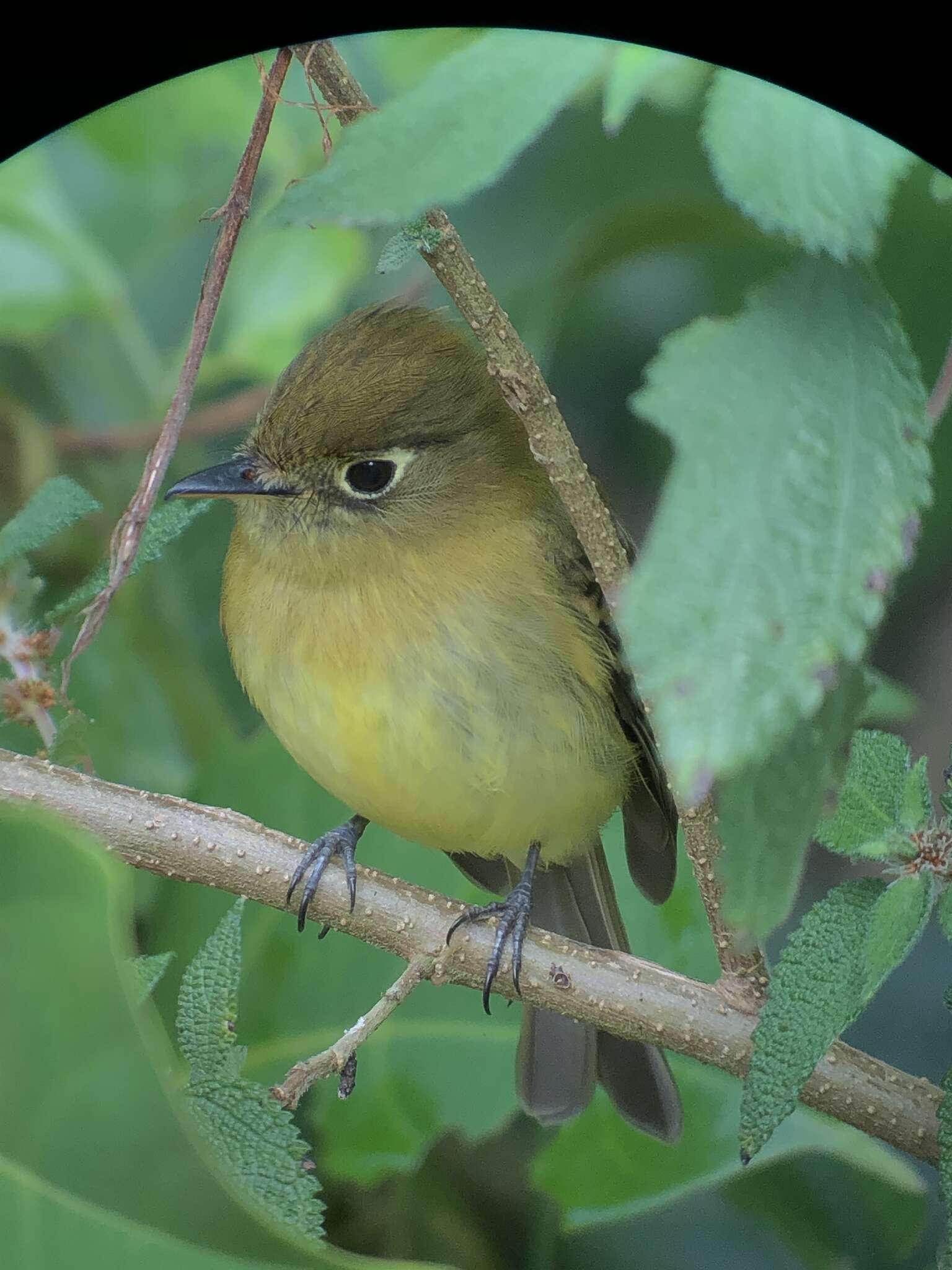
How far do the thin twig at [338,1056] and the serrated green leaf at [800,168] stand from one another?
47 centimetres

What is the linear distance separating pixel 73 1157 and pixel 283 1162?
12 centimetres

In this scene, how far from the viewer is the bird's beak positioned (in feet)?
2.68

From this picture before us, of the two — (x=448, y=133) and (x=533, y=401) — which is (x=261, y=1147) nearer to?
(x=533, y=401)

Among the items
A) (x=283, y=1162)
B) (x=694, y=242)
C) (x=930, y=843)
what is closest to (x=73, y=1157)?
(x=283, y=1162)

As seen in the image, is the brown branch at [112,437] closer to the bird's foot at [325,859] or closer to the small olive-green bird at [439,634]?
the small olive-green bird at [439,634]

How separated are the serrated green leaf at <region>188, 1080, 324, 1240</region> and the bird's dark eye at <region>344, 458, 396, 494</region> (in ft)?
1.29

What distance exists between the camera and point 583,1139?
83 cm

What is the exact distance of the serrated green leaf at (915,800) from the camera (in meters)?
0.70

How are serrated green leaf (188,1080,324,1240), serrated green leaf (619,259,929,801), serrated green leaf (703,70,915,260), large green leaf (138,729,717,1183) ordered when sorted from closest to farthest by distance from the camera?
serrated green leaf (619,259,929,801), serrated green leaf (703,70,915,260), serrated green leaf (188,1080,324,1240), large green leaf (138,729,717,1183)

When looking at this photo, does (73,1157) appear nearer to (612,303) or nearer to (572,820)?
(572,820)

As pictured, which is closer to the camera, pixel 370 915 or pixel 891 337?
pixel 891 337

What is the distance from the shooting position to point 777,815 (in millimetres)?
562

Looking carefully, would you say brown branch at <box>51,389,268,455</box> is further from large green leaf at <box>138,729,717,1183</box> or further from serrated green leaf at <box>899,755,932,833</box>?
serrated green leaf at <box>899,755,932,833</box>

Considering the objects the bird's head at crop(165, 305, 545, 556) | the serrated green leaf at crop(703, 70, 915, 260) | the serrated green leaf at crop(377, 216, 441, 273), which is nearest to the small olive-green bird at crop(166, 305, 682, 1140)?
the bird's head at crop(165, 305, 545, 556)
